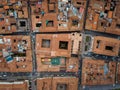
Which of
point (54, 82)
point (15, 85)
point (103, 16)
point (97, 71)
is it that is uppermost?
point (103, 16)

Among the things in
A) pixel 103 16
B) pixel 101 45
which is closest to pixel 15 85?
pixel 101 45

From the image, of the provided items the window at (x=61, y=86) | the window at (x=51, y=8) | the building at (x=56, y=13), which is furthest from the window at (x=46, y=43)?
the window at (x=61, y=86)

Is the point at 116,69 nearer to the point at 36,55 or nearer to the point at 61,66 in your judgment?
the point at 61,66

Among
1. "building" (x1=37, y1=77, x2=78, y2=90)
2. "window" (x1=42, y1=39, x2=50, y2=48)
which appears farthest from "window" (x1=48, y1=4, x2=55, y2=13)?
"building" (x1=37, y1=77, x2=78, y2=90)

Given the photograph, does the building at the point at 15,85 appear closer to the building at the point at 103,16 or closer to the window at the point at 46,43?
the window at the point at 46,43

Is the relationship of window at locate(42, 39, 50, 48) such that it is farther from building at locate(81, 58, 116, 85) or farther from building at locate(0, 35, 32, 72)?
building at locate(81, 58, 116, 85)

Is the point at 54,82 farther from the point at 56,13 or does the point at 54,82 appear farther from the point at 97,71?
the point at 56,13

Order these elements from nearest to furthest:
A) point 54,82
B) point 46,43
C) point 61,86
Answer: point 54,82, point 46,43, point 61,86

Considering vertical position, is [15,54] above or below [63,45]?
below
